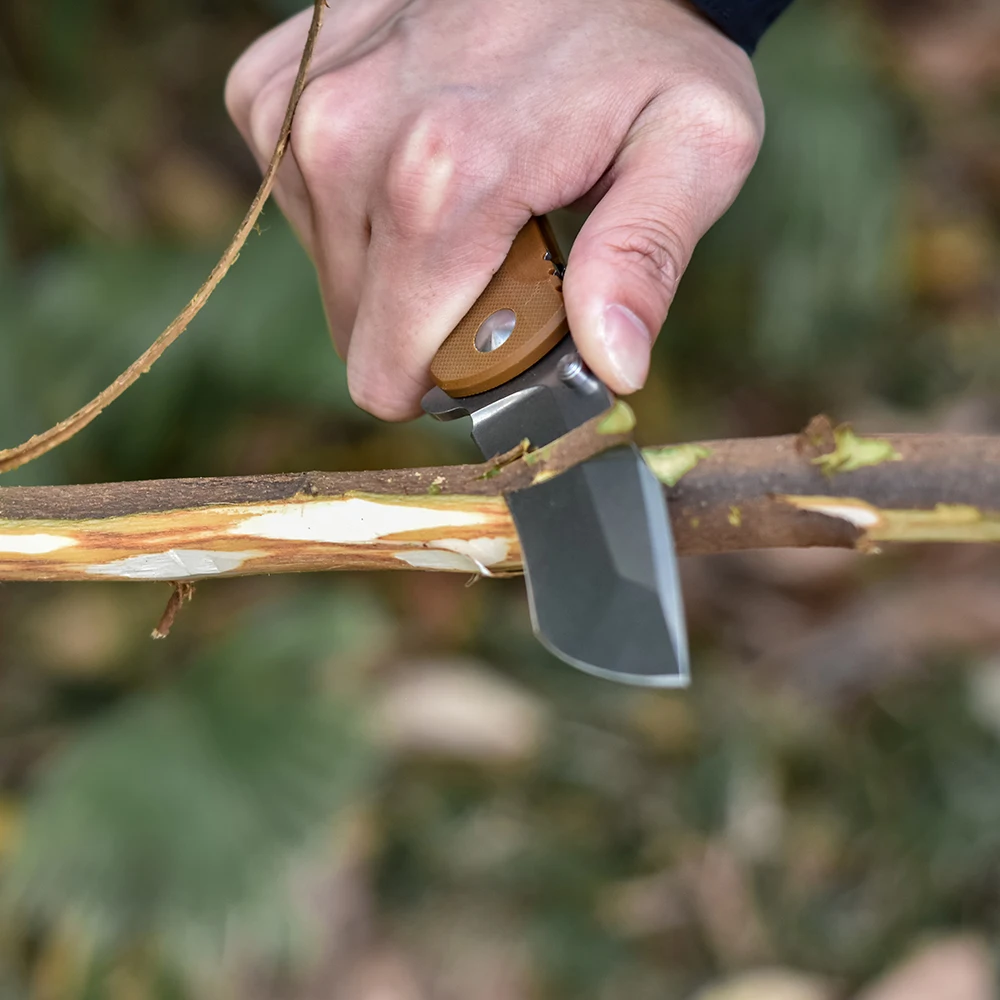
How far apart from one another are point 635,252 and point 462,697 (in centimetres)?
147

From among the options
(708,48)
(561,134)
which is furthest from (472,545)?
(708,48)

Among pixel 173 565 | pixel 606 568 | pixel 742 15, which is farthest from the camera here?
pixel 742 15

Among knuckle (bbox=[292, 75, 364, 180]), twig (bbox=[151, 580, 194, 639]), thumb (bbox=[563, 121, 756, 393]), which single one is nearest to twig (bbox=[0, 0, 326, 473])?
knuckle (bbox=[292, 75, 364, 180])

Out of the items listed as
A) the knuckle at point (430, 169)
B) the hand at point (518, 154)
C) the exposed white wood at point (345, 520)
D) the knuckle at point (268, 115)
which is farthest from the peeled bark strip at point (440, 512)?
the knuckle at point (268, 115)

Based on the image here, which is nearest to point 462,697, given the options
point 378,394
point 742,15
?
point 378,394

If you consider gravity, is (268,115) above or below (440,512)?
above

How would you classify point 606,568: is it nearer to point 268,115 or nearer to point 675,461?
point 675,461

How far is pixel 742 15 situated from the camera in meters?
0.85

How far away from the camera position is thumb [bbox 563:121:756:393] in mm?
680

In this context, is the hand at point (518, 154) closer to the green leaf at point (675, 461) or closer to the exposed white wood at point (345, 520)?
the green leaf at point (675, 461)

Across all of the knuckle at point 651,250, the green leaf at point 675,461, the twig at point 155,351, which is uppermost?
the twig at point 155,351

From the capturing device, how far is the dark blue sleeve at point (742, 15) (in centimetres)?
85

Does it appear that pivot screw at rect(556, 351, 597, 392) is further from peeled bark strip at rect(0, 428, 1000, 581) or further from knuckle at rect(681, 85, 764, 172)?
knuckle at rect(681, 85, 764, 172)

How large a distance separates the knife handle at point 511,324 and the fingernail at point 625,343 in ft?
0.16
